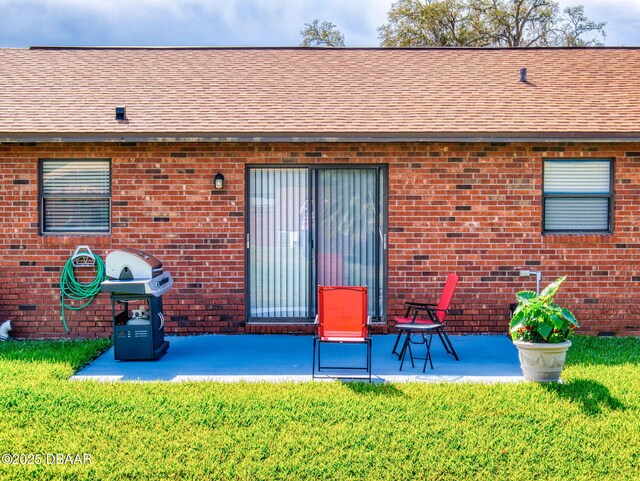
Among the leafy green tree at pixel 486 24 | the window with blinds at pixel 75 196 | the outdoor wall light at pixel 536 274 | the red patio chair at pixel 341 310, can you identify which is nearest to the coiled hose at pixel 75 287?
the window with blinds at pixel 75 196

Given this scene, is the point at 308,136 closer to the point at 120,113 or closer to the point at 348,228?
the point at 348,228

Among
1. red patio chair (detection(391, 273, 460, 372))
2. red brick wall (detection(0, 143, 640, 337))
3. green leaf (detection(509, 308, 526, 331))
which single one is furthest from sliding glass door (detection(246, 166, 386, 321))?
green leaf (detection(509, 308, 526, 331))

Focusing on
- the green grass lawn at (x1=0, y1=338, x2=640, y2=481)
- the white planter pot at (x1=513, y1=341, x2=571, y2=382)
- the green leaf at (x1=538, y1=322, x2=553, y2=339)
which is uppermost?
the green leaf at (x1=538, y1=322, x2=553, y2=339)

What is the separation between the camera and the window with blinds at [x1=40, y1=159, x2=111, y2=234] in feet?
31.2

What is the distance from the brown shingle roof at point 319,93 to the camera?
30.2 feet

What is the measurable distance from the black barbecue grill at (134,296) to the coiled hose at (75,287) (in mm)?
1346

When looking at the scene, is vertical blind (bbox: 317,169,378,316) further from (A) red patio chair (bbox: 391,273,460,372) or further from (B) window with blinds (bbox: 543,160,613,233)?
(B) window with blinds (bbox: 543,160,613,233)

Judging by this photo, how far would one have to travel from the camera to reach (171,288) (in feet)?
30.8

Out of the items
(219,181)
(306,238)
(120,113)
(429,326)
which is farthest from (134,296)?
(429,326)

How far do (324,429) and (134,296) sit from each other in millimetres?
3424

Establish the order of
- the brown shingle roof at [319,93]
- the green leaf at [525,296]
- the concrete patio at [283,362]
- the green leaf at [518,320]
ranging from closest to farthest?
the green leaf at [518,320] < the green leaf at [525,296] < the concrete patio at [283,362] < the brown shingle roof at [319,93]

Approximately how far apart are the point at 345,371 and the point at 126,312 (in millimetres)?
2872

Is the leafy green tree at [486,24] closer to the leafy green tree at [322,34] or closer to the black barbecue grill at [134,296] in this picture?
the leafy green tree at [322,34]

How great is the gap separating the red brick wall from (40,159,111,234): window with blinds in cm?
15
